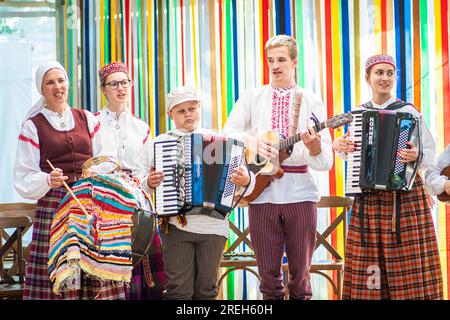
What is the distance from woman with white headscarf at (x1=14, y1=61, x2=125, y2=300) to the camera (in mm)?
4078

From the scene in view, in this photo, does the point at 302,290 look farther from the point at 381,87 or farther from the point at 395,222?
the point at 381,87

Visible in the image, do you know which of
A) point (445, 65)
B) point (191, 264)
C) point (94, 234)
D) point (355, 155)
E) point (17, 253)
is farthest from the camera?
point (445, 65)

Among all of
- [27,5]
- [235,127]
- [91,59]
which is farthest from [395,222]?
[27,5]

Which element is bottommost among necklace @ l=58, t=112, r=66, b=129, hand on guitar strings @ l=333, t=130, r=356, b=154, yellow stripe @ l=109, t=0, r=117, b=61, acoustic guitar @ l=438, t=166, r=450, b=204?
acoustic guitar @ l=438, t=166, r=450, b=204

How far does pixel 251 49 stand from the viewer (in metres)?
5.44

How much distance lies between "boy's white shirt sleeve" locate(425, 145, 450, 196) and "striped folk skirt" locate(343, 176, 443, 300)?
54 mm

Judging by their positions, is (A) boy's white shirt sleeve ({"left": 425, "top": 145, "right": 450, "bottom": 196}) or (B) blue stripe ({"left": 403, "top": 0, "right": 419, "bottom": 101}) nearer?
(A) boy's white shirt sleeve ({"left": 425, "top": 145, "right": 450, "bottom": 196})

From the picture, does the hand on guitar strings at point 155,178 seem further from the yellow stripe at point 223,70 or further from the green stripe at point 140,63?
the green stripe at point 140,63

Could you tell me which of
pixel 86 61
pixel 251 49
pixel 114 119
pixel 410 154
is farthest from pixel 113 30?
pixel 410 154

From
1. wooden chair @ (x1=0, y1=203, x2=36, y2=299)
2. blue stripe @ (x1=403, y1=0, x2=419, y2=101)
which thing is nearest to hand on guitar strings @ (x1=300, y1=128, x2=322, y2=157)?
blue stripe @ (x1=403, y1=0, x2=419, y2=101)

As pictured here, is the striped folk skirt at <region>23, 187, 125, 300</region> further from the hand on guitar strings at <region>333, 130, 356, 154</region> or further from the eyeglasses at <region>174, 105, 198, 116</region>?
the hand on guitar strings at <region>333, 130, 356, 154</region>

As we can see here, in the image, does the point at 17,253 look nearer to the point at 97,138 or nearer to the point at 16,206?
the point at 16,206

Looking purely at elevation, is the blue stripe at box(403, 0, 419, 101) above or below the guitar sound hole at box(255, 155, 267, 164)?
above

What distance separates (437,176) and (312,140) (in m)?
0.73
